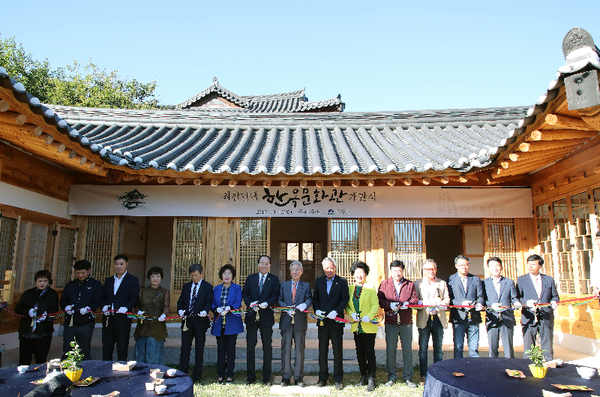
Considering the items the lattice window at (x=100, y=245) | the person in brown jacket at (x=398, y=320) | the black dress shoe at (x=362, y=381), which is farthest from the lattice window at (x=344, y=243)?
the lattice window at (x=100, y=245)

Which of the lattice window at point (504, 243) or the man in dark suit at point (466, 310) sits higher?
the lattice window at point (504, 243)

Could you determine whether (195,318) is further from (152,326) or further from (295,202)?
(295,202)

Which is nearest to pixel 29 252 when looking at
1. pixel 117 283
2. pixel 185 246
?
pixel 117 283

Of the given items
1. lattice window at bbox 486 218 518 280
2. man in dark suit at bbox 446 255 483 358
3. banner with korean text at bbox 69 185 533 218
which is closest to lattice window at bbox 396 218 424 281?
banner with korean text at bbox 69 185 533 218

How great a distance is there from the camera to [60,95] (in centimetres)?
2109

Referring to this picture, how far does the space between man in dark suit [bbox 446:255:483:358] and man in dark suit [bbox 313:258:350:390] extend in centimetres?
151

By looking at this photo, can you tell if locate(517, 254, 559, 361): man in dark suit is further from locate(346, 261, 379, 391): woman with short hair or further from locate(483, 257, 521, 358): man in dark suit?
locate(346, 261, 379, 391): woman with short hair

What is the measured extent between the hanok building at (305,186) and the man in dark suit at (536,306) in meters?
1.21

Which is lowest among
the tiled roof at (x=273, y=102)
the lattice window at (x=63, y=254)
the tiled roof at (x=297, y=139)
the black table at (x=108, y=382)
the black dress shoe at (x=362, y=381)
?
the black dress shoe at (x=362, y=381)

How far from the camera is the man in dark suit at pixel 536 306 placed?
5375 millimetres

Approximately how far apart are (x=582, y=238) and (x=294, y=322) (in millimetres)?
4623

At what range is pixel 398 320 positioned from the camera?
18.1 feet

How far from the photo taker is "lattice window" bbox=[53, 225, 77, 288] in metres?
7.07

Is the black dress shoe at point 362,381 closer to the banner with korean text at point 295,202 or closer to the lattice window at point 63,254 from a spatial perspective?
the banner with korean text at point 295,202
